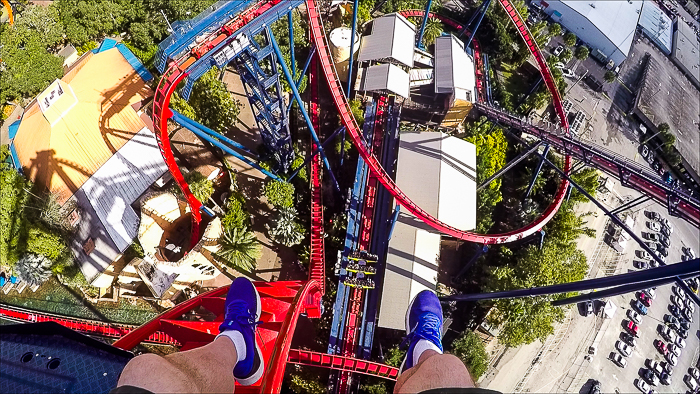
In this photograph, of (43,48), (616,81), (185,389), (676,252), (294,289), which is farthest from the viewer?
(616,81)

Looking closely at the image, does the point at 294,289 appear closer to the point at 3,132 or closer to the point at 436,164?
the point at 436,164

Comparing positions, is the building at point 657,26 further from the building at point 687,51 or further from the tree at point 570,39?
the tree at point 570,39

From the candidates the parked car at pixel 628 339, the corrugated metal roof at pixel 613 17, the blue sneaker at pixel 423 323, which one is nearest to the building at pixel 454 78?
the corrugated metal roof at pixel 613 17

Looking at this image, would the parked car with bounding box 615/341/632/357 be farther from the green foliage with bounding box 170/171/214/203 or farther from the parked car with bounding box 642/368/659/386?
the green foliage with bounding box 170/171/214/203

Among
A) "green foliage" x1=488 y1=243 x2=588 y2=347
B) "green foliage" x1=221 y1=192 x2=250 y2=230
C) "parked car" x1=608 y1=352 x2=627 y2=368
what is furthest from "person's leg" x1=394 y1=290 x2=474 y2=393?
"parked car" x1=608 y1=352 x2=627 y2=368

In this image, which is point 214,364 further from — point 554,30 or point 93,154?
point 554,30

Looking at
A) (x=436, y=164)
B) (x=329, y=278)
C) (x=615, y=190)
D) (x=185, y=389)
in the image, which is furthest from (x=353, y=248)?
(x=615, y=190)

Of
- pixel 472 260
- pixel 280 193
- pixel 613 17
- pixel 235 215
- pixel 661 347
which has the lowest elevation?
pixel 661 347

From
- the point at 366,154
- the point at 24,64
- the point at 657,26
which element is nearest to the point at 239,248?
the point at 366,154
